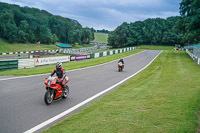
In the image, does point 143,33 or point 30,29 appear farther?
point 143,33

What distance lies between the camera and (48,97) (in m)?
8.21

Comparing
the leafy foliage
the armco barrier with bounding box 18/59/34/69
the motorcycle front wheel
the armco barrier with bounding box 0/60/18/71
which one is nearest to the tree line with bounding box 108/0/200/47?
the leafy foliage

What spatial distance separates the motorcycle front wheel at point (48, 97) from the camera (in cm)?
808

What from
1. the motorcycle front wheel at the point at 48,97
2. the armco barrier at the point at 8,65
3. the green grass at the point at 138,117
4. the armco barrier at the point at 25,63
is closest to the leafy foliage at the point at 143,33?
the armco barrier at the point at 25,63

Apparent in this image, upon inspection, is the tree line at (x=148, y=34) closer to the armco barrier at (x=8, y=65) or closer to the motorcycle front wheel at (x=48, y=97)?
the armco barrier at (x=8, y=65)

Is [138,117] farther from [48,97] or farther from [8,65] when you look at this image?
[8,65]

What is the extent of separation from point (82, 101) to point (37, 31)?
121 m

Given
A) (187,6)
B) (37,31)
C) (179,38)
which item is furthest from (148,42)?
(187,6)

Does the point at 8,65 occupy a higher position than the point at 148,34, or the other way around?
the point at 148,34

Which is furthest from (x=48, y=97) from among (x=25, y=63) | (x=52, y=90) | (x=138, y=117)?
(x=25, y=63)

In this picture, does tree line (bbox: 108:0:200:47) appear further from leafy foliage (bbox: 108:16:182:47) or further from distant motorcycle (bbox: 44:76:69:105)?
distant motorcycle (bbox: 44:76:69:105)

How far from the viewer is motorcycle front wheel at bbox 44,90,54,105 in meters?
8.08

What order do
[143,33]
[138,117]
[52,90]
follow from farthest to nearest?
1. [143,33]
2. [52,90]
3. [138,117]

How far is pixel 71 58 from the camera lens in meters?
33.5
